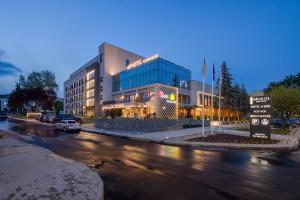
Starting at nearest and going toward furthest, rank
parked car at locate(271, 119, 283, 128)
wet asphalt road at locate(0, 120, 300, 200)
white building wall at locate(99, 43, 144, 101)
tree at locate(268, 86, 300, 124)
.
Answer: wet asphalt road at locate(0, 120, 300, 200)
tree at locate(268, 86, 300, 124)
parked car at locate(271, 119, 283, 128)
white building wall at locate(99, 43, 144, 101)

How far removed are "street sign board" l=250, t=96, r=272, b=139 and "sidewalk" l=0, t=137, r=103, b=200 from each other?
16091mm

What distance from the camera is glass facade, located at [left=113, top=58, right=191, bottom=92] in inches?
2183

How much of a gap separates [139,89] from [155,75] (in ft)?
18.4

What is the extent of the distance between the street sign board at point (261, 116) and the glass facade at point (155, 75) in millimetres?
34055

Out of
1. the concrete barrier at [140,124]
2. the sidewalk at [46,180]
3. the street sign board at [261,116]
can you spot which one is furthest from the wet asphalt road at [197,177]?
the concrete barrier at [140,124]

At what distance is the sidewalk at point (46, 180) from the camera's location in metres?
6.23

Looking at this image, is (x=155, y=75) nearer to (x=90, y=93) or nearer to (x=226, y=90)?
(x=226, y=90)

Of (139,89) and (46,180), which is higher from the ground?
(139,89)

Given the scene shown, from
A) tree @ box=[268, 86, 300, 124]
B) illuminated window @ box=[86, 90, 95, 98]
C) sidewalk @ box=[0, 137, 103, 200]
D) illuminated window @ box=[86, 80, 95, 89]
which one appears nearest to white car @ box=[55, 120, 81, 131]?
sidewalk @ box=[0, 137, 103, 200]

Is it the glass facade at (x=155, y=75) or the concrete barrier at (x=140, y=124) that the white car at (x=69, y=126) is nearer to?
the concrete barrier at (x=140, y=124)

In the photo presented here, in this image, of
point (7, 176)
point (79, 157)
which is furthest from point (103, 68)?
point (7, 176)

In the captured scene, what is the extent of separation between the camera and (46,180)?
7410 mm

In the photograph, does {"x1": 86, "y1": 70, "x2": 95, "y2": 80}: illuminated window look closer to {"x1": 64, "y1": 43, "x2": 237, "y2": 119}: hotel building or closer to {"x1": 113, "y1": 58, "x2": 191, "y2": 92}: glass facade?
{"x1": 64, "y1": 43, "x2": 237, "y2": 119}: hotel building

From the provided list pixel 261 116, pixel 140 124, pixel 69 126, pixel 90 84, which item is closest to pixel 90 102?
pixel 90 84
